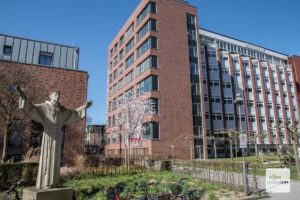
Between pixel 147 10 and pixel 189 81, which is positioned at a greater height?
pixel 147 10

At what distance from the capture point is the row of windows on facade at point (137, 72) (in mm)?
36500

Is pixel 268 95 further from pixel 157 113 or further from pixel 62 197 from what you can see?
pixel 62 197

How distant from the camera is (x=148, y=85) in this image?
1430 inches

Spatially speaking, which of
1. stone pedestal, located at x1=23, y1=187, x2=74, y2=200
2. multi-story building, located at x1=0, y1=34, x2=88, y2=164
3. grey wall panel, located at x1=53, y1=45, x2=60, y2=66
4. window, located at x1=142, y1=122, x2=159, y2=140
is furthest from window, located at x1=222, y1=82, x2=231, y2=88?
stone pedestal, located at x1=23, y1=187, x2=74, y2=200

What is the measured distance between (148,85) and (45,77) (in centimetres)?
1889

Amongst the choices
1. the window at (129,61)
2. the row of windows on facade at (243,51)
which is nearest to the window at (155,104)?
the window at (129,61)

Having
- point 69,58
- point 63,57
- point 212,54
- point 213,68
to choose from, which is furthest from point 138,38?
point 63,57

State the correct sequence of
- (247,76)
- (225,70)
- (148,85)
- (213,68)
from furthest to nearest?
(247,76) < (225,70) < (213,68) < (148,85)

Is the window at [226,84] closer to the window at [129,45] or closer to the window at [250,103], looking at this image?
the window at [250,103]

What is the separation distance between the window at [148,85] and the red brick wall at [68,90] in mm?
15717

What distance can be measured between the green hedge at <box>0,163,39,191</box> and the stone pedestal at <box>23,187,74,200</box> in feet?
23.0

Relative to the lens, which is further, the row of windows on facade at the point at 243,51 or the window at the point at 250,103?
the row of windows on facade at the point at 243,51

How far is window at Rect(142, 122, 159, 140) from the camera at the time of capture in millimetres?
33675

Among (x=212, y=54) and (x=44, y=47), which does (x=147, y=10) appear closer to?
(x=212, y=54)
